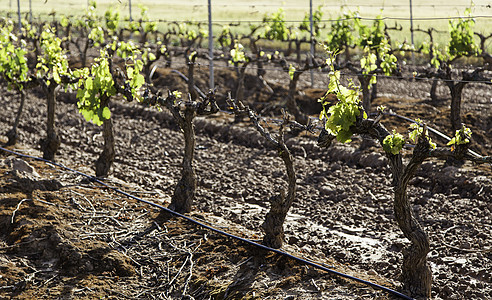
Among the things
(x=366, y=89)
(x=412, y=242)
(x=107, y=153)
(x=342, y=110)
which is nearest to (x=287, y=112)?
(x=342, y=110)

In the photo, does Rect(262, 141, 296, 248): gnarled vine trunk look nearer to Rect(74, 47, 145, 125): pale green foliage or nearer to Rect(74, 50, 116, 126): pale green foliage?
Rect(74, 47, 145, 125): pale green foliage

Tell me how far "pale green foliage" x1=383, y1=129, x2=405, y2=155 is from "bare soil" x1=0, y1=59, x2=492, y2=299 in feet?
3.81

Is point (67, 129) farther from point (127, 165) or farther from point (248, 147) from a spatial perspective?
point (248, 147)

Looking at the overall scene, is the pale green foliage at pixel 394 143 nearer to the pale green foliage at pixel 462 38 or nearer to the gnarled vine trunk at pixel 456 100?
the gnarled vine trunk at pixel 456 100

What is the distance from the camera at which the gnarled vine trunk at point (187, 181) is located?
6.86 m

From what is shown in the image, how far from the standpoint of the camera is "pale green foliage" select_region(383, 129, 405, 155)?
184 inches

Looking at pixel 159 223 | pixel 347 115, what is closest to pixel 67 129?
pixel 159 223

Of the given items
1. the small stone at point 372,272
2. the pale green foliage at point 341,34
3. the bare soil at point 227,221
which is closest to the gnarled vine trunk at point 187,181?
the bare soil at point 227,221

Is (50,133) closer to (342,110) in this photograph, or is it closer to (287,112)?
(287,112)

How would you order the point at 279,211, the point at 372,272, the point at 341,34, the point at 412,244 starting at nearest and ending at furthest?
the point at 412,244
the point at 372,272
the point at 279,211
the point at 341,34

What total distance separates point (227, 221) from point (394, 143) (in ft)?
8.78

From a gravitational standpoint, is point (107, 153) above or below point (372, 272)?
above

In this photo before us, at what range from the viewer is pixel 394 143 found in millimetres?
4699

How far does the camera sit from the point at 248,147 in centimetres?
977
